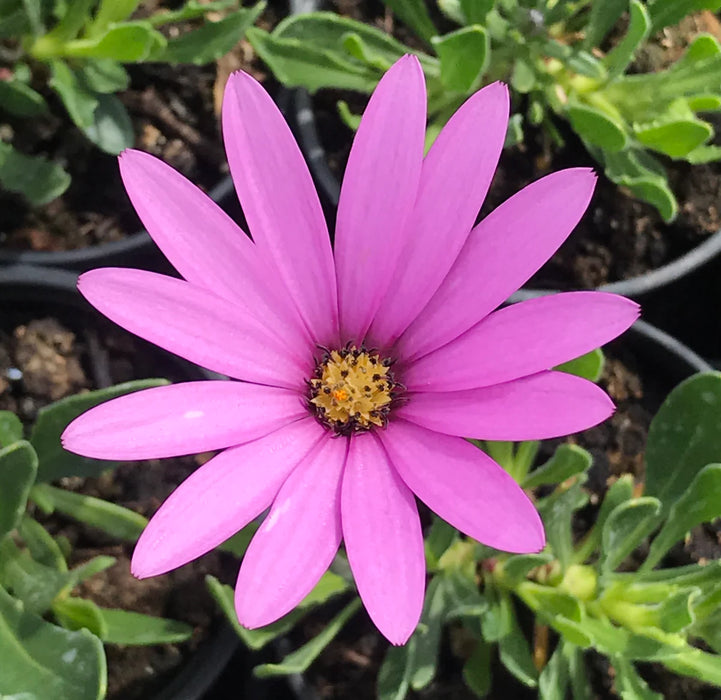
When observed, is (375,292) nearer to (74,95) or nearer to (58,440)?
(58,440)

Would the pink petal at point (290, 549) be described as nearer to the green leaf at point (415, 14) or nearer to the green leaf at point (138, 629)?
the green leaf at point (138, 629)

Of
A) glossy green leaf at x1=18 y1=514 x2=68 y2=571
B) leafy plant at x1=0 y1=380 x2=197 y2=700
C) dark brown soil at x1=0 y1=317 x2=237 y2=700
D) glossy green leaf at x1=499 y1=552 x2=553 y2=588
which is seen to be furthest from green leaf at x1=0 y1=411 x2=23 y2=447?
glossy green leaf at x1=499 y1=552 x2=553 y2=588

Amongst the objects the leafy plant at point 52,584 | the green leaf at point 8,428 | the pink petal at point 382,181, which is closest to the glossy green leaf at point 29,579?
the leafy plant at point 52,584

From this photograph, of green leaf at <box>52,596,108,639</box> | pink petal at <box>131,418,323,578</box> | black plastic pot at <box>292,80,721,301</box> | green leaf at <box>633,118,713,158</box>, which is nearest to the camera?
pink petal at <box>131,418,323,578</box>

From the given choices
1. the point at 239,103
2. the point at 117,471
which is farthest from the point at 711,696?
the point at 239,103

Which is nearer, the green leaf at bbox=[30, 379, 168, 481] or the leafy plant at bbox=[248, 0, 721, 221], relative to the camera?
the green leaf at bbox=[30, 379, 168, 481]

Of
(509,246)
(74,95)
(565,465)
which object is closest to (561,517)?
(565,465)

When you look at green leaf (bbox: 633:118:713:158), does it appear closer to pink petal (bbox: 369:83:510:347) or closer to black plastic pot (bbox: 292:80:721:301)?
black plastic pot (bbox: 292:80:721:301)
